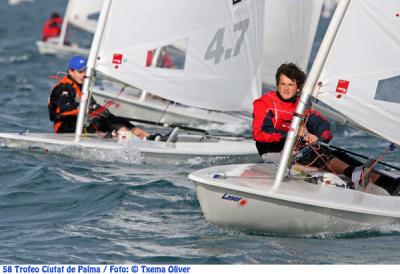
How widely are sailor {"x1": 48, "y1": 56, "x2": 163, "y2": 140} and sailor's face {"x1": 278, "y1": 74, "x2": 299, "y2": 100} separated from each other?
2.88 m

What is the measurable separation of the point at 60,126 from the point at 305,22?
283 centimetres

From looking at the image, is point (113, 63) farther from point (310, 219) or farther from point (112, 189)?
point (310, 219)

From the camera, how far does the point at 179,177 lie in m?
8.59

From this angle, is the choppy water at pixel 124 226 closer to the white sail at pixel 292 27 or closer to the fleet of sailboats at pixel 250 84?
the fleet of sailboats at pixel 250 84

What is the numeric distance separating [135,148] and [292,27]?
2319mm

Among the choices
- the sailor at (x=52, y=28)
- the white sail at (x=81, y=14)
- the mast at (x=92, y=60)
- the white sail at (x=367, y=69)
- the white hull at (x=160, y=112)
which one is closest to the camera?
the white sail at (x=367, y=69)

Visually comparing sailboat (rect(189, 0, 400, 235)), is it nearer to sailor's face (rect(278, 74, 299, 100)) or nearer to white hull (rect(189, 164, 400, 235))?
white hull (rect(189, 164, 400, 235))

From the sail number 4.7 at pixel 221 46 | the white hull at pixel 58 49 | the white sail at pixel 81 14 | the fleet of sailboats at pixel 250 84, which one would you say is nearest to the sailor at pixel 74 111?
the fleet of sailboats at pixel 250 84

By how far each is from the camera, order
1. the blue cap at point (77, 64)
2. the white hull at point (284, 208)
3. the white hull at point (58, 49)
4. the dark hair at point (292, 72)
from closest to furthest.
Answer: the white hull at point (284, 208), the dark hair at point (292, 72), the blue cap at point (77, 64), the white hull at point (58, 49)

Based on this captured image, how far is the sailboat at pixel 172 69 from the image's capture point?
30.4ft

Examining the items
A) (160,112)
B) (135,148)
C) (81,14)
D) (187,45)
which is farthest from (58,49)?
(135,148)

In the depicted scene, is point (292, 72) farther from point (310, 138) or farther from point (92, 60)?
point (92, 60)

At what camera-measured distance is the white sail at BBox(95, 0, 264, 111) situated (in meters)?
9.27

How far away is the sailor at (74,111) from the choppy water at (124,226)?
0.57 metres
